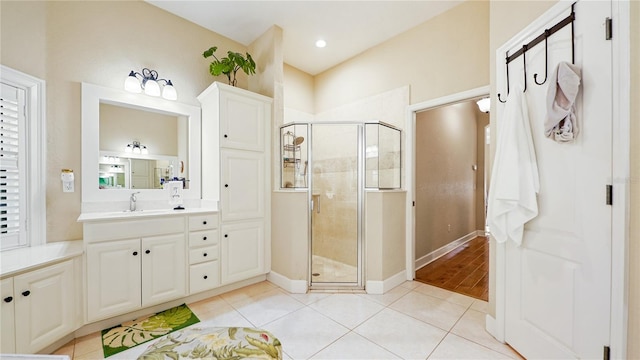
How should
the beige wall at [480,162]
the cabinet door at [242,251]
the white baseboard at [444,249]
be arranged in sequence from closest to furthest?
the cabinet door at [242,251] < the white baseboard at [444,249] < the beige wall at [480,162]

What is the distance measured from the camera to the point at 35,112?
6.59 ft

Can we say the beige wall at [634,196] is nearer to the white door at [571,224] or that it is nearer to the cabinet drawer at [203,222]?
the white door at [571,224]

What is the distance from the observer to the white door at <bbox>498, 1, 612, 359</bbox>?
4.09 ft

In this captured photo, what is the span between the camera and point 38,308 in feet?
5.23

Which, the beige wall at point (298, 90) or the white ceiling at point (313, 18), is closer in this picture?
the white ceiling at point (313, 18)

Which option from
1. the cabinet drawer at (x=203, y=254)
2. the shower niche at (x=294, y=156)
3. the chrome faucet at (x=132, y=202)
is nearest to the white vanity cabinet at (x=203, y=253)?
the cabinet drawer at (x=203, y=254)

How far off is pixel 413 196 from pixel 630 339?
6.47ft

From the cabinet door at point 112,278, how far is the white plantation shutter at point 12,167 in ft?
1.99

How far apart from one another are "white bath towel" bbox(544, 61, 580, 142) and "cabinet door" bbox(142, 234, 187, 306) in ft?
9.66

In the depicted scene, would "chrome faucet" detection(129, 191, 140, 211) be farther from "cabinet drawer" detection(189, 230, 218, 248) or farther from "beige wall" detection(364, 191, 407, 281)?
"beige wall" detection(364, 191, 407, 281)

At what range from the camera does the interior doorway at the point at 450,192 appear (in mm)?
3035

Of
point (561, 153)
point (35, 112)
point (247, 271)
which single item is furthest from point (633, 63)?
point (35, 112)

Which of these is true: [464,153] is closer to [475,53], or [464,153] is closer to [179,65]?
[475,53]

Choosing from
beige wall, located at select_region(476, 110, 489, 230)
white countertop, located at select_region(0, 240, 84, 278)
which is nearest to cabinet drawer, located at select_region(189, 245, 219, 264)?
white countertop, located at select_region(0, 240, 84, 278)
